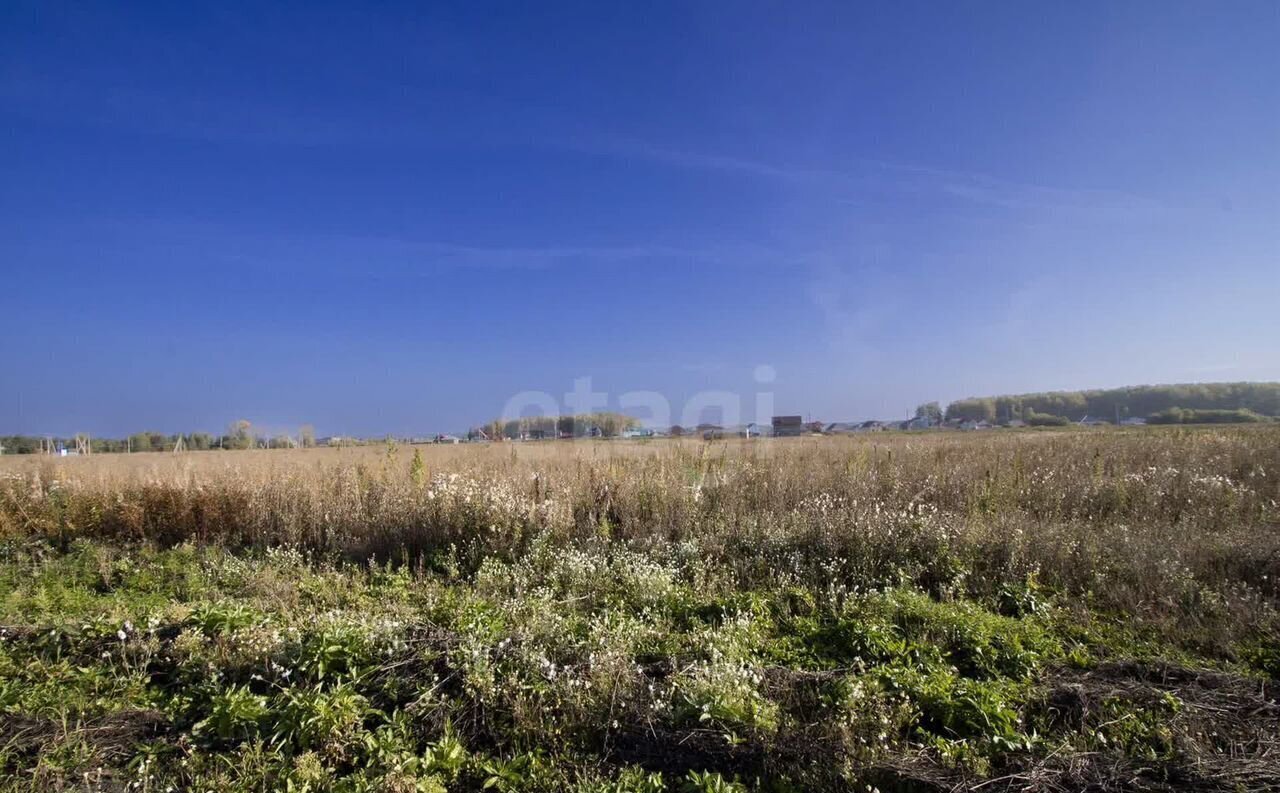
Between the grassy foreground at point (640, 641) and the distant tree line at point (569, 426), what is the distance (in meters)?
11.7

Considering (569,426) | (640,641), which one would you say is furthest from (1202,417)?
(640,641)

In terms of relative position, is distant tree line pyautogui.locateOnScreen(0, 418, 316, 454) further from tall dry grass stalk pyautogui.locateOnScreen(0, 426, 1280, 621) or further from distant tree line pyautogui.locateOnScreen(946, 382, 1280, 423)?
distant tree line pyautogui.locateOnScreen(946, 382, 1280, 423)

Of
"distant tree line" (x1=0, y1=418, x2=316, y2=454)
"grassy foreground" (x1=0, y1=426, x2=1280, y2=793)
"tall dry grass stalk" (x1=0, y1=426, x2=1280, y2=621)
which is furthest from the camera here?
"distant tree line" (x1=0, y1=418, x2=316, y2=454)

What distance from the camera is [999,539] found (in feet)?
18.8

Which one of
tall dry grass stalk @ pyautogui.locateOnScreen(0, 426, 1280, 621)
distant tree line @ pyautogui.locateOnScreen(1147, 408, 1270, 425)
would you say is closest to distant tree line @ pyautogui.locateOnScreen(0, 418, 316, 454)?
tall dry grass stalk @ pyautogui.locateOnScreen(0, 426, 1280, 621)

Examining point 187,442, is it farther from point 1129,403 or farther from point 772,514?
point 1129,403

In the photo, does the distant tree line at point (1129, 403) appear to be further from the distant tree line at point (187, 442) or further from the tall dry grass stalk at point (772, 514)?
the distant tree line at point (187, 442)

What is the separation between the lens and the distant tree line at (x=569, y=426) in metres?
19.8

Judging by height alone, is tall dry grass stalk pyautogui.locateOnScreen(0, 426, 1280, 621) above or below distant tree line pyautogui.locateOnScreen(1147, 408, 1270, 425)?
below

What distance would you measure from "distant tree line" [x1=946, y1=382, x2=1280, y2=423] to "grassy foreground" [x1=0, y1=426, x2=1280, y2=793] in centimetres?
3685

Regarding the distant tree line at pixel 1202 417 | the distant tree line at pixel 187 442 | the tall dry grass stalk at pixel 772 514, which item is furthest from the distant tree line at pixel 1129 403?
the distant tree line at pixel 187 442

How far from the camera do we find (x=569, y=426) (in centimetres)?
2361

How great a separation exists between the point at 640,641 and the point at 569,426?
19.9 m

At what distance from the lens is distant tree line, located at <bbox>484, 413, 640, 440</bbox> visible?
19.8m
